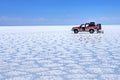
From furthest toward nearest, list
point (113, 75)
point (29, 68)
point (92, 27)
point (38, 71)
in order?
point (92, 27) → point (29, 68) → point (38, 71) → point (113, 75)

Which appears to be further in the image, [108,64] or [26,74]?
[108,64]

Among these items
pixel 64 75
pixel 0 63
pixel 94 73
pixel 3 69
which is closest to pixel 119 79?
pixel 94 73

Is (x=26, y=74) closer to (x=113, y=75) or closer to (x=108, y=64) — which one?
(x=113, y=75)

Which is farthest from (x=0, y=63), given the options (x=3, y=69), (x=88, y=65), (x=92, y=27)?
(x=92, y=27)

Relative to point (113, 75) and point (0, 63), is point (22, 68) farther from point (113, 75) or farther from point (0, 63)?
point (113, 75)

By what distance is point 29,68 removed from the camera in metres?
9.46

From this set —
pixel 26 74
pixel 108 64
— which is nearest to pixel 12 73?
pixel 26 74

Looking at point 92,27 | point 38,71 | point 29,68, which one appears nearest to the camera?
point 38,71

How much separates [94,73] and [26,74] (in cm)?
207

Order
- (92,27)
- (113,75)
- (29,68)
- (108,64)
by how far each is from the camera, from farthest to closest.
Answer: (92,27) → (108,64) → (29,68) → (113,75)

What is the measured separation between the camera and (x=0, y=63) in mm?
10680

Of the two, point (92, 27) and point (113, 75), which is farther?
point (92, 27)

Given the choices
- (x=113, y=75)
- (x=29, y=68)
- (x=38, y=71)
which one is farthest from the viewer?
(x=29, y=68)

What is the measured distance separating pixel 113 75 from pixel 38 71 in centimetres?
239
